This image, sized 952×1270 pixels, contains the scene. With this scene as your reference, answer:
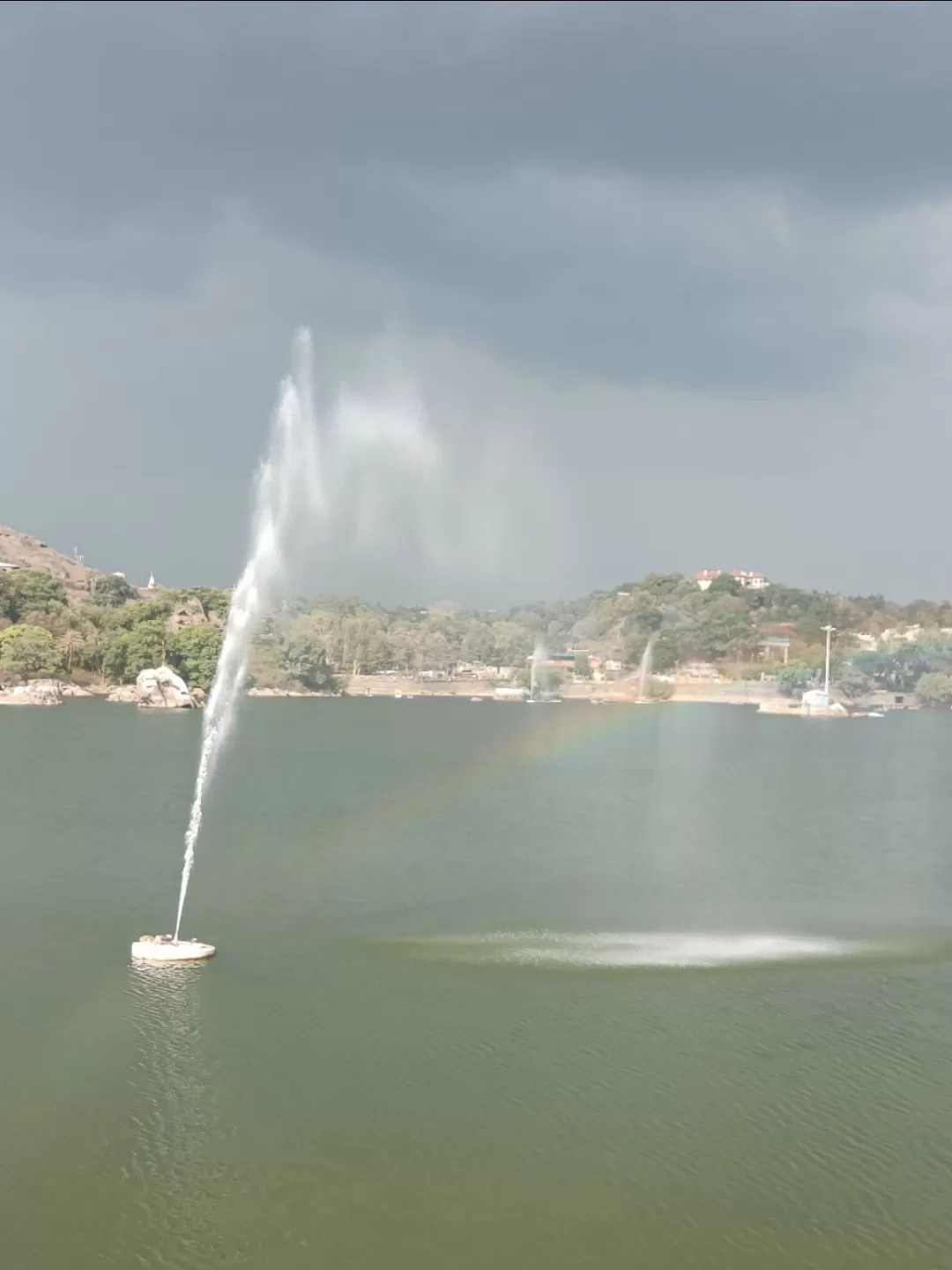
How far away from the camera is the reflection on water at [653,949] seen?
22.8 metres

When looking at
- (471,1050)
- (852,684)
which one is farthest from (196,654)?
(471,1050)

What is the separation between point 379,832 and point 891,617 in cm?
15839

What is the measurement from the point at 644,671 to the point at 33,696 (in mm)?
81825

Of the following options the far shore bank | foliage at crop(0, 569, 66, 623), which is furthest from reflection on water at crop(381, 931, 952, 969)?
the far shore bank

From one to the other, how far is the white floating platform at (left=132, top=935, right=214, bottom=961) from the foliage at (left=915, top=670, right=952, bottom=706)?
131 m

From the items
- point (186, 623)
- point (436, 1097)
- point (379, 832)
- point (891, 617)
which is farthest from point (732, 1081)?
point (891, 617)

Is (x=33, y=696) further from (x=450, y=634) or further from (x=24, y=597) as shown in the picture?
(x=450, y=634)

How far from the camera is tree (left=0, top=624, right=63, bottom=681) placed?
328 feet

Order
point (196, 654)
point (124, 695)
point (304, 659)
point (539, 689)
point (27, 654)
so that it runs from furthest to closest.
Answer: point (539, 689), point (304, 659), point (196, 654), point (124, 695), point (27, 654)

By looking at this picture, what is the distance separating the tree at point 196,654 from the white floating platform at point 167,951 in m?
88.7

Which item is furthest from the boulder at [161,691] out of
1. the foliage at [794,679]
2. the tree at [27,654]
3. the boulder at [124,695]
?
the foliage at [794,679]

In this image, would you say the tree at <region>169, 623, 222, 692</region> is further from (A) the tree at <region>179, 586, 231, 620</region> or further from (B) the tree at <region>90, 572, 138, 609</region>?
(B) the tree at <region>90, 572, 138, 609</region>

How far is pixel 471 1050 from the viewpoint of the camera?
701 inches

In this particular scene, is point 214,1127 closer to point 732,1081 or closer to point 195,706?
point 732,1081
